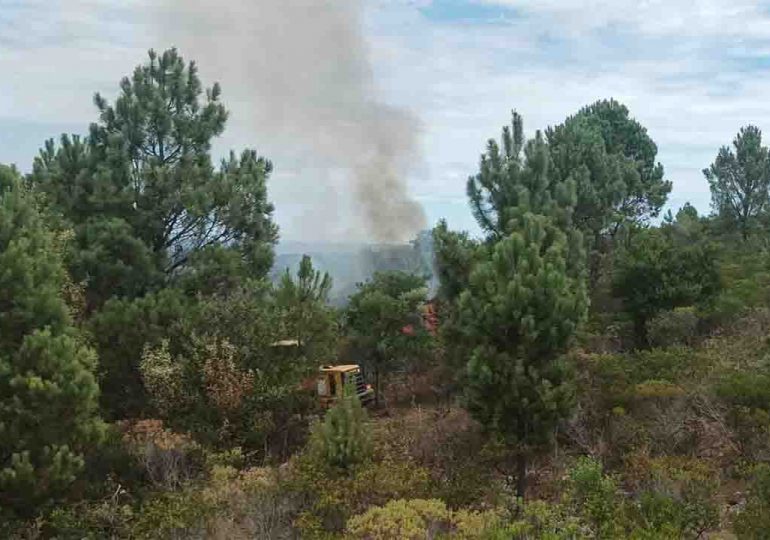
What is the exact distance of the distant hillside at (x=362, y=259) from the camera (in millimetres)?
22359

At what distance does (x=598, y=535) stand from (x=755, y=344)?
10286mm

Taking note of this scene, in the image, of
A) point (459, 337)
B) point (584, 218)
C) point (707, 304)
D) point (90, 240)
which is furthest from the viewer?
point (584, 218)

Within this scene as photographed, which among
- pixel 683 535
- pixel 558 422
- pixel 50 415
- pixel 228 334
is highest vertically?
pixel 228 334

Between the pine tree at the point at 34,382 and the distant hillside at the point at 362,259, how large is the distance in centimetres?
925

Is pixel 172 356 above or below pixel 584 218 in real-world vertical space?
below

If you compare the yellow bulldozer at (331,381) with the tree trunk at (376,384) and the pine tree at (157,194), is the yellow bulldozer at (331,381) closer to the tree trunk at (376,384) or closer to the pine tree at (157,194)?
the tree trunk at (376,384)

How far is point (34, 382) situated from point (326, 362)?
7.41 m

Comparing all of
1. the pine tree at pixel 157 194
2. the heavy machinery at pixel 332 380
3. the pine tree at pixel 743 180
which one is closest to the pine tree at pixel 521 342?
the heavy machinery at pixel 332 380

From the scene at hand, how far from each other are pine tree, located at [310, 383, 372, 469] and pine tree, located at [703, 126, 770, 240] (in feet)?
100

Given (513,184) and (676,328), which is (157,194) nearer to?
(513,184)

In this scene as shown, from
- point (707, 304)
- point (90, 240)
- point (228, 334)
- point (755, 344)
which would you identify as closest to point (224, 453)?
point (228, 334)

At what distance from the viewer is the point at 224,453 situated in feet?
40.7

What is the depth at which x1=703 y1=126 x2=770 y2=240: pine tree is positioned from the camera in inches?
1404

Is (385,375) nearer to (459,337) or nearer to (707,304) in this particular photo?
(459,337)
